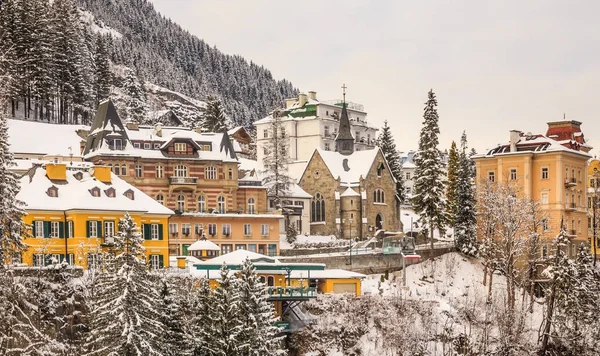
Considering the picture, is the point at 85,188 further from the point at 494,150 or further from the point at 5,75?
the point at 494,150

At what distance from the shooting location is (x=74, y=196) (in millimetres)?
53750

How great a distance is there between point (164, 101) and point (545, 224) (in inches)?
3962

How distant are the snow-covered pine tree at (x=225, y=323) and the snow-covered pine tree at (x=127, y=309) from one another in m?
2.54

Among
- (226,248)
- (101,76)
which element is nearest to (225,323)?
(226,248)

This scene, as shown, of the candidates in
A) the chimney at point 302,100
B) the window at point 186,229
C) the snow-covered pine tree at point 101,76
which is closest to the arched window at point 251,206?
the window at point 186,229

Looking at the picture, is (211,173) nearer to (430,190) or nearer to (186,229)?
(186,229)

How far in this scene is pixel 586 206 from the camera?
8069cm

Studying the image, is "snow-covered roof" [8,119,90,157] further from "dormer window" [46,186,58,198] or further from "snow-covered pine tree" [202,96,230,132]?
"snow-covered pine tree" [202,96,230,132]

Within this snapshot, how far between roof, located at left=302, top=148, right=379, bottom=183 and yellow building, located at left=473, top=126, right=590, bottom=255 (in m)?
12.0

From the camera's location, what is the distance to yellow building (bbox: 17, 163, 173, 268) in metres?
51.7

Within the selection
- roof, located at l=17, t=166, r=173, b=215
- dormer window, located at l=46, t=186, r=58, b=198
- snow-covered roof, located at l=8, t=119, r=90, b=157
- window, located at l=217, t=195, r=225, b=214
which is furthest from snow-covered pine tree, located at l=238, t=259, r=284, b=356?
snow-covered roof, located at l=8, t=119, r=90, b=157

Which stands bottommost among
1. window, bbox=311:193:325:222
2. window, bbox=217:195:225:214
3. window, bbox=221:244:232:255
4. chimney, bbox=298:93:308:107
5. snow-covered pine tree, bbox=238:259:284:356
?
snow-covered pine tree, bbox=238:259:284:356

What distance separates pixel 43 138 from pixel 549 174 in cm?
4644

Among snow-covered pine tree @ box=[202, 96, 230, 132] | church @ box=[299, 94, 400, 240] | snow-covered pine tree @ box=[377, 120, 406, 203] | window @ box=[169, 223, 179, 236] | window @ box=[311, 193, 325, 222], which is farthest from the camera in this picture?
snow-covered pine tree @ box=[202, 96, 230, 132]
